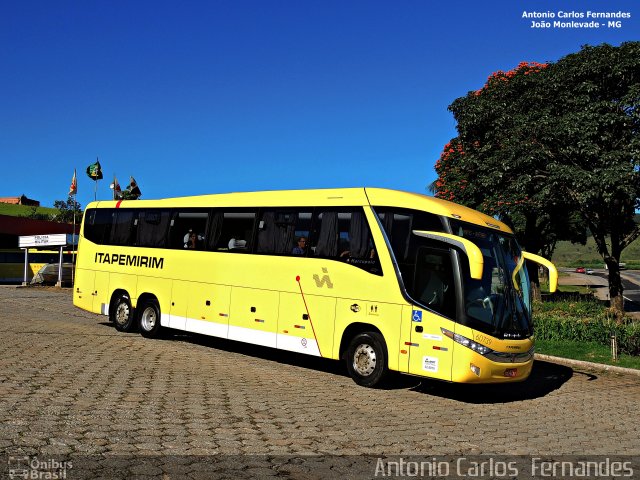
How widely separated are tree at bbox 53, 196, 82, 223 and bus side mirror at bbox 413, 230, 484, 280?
7697cm

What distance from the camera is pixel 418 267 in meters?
10.5

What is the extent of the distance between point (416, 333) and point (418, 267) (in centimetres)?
114

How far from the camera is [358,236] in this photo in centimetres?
1143

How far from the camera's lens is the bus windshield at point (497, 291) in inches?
392

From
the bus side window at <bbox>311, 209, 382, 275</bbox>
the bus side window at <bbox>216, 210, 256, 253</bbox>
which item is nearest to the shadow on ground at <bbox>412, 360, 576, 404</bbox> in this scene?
the bus side window at <bbox>311, 209, 382, 275</bbox>

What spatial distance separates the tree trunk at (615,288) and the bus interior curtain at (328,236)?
1718cm

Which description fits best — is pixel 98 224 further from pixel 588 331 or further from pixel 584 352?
pixel 588 331

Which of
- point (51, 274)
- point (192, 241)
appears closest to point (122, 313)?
point (192, 241)

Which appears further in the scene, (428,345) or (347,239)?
(347,239)

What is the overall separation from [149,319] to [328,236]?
6.69 meters

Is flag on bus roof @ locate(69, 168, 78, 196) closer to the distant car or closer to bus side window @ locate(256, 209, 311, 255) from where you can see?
the distant car

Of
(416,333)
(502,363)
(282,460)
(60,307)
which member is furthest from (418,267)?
(60,307)

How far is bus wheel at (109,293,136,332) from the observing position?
16469mm

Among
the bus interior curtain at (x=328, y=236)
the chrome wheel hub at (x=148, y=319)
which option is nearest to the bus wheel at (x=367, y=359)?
the bus interior curtain at (x=328, y=236)
